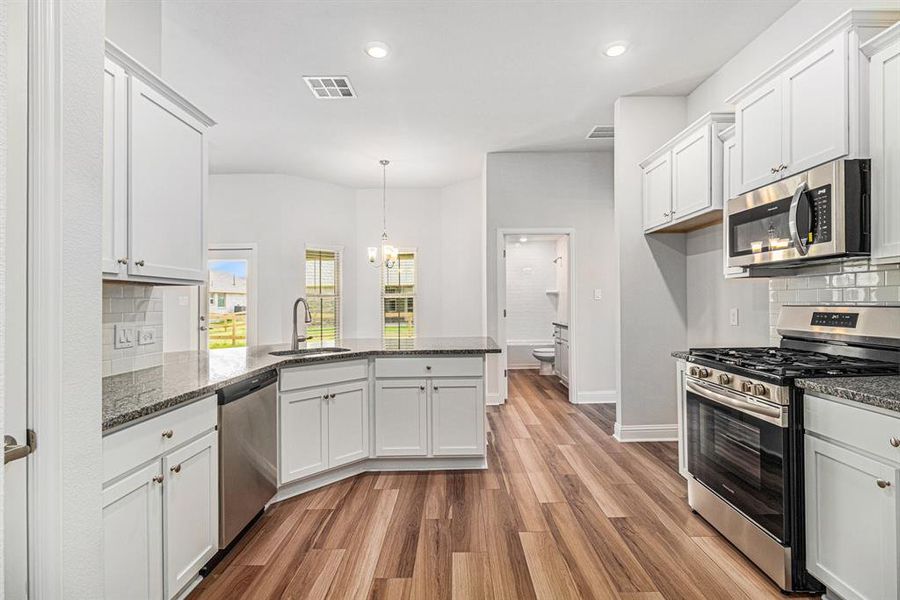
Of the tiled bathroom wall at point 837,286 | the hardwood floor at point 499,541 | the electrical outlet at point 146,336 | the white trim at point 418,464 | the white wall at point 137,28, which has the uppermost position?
the white wall at point 137,28

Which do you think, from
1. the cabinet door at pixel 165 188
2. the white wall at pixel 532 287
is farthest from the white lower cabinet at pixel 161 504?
the white wall at pixel 532 287

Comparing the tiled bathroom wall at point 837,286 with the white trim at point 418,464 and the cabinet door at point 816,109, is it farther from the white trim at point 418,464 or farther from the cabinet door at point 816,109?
the white trim at point 418,464

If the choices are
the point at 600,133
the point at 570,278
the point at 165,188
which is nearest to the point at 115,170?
the point at 165,188

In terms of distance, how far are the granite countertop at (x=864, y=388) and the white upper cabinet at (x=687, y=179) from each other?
154cm

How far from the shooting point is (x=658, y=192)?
383 cm

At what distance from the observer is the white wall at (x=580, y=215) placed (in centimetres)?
561

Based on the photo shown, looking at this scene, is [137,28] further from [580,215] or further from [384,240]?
[580,215]

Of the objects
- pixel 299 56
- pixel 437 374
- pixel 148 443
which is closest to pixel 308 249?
pixel 299 56

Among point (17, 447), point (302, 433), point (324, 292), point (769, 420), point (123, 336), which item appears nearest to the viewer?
point (17, 447)

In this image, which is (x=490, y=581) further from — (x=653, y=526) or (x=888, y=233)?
(x=888, y=233)

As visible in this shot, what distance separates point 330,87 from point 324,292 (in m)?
3.64

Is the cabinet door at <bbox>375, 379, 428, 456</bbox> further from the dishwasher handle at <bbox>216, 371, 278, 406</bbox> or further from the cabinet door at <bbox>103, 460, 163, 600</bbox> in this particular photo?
the cabinet door at <bbox>103, 460, 163, 600</bbox>

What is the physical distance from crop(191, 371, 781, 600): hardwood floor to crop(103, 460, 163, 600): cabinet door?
0.42 m

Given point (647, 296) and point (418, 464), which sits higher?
point (647, 296)
